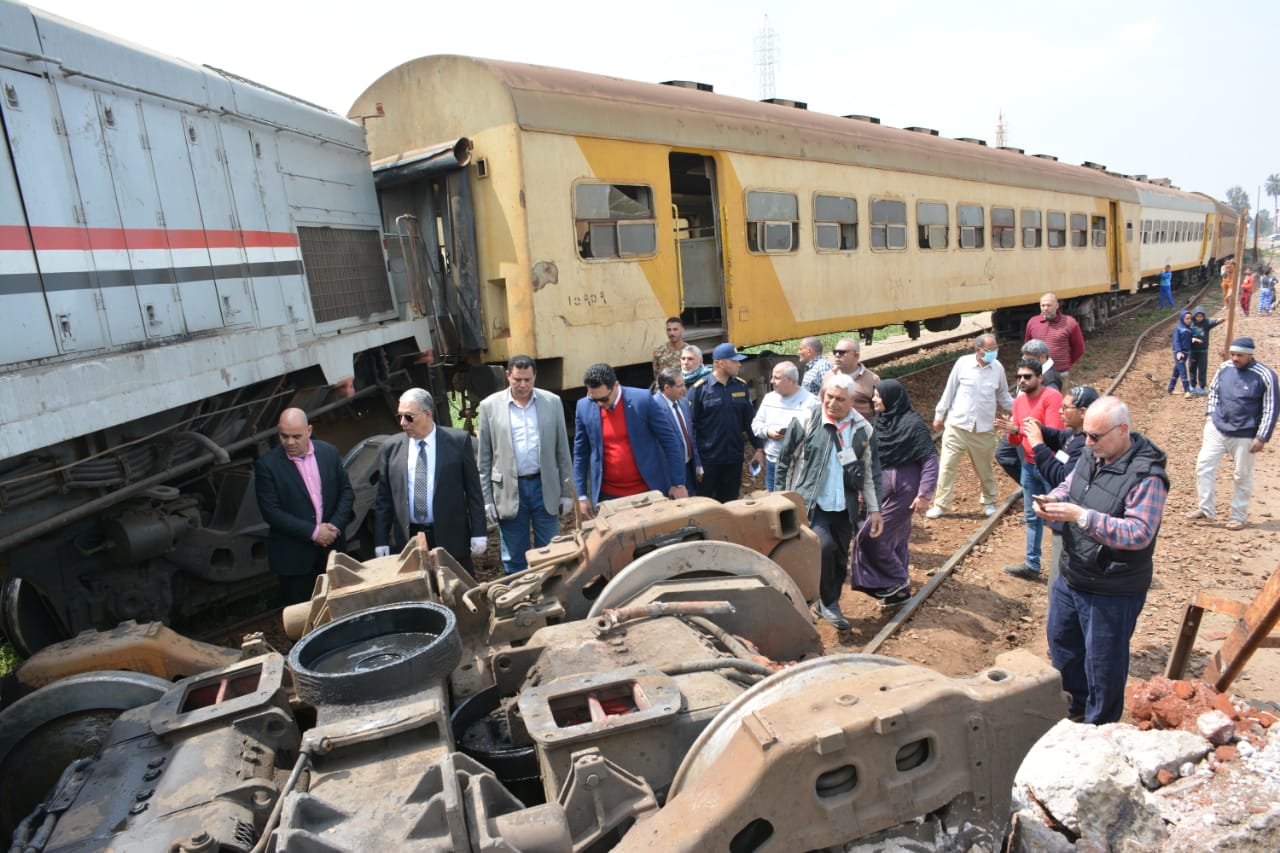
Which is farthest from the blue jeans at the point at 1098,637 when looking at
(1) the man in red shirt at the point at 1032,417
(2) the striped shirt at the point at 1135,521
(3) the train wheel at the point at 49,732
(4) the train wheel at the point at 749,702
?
(3) the train wheel at the point at 49,732

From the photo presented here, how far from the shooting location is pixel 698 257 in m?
10.4

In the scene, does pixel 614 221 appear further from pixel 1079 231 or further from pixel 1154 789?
pixel 1079 231

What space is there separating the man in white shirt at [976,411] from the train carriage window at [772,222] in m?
3.20

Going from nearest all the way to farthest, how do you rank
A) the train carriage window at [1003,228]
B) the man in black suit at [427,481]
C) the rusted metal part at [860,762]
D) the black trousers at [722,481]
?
1. the rusted metal part at [860,762]
2. the man in black suit at [427,481]
3. the black trousers at [722,481]
4. the train carriage window at [1003,228]

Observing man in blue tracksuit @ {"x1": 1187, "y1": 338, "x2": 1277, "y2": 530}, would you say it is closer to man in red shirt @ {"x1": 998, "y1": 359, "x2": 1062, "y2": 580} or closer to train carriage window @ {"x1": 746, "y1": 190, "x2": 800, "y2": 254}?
man in red shirt @ {"x1": 998, "y1": 359, "x2": 1062, "y2": 580}

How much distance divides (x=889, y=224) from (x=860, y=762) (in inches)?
448

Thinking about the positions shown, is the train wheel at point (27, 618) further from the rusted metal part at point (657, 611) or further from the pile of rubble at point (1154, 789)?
the pile of rubble at point (1154, 789)

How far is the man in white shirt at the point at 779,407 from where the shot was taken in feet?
19.3

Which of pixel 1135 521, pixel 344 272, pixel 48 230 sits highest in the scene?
pixel 48 230

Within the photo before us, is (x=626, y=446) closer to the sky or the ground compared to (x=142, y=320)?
closer to the ground

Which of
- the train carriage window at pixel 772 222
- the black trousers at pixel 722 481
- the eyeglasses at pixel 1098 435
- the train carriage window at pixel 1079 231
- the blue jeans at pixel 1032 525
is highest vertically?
the train carriage window at pixel 772 222

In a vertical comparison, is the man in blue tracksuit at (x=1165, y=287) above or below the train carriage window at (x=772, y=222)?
below

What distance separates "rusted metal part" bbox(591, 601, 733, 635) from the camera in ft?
9.83

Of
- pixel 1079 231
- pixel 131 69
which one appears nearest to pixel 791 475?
pixel 131 69
